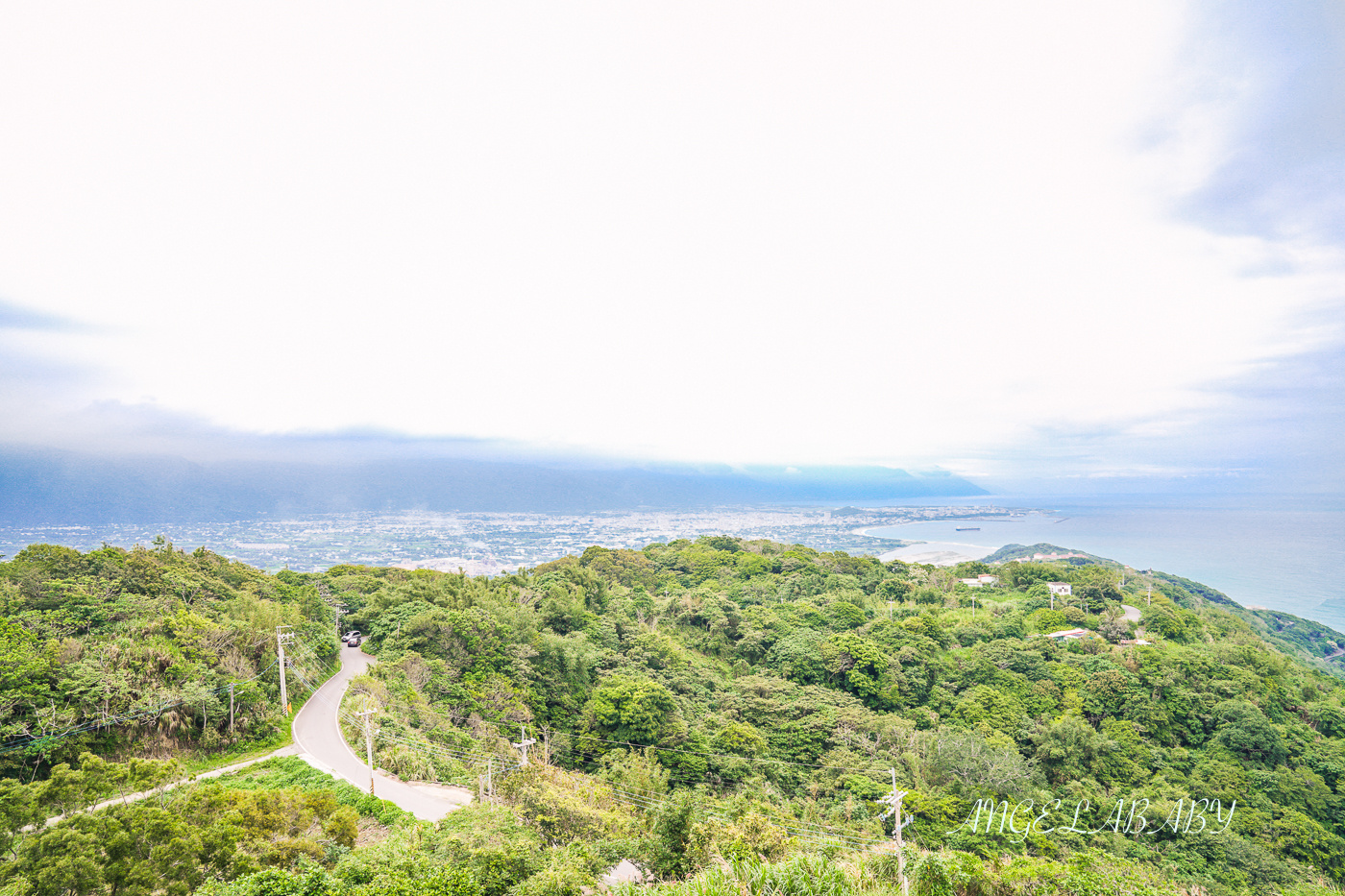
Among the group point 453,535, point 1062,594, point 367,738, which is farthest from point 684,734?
point 453,535

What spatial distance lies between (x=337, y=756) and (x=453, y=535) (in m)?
85.6

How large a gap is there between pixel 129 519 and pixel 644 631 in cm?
10089

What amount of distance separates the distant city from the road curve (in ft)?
87.2

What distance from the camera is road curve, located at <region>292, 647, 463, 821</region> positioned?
13875 millimetres

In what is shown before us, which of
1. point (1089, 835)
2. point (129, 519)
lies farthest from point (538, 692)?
point (129, 519)

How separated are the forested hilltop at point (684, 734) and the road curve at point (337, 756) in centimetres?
78

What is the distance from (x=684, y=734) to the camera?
21641mm

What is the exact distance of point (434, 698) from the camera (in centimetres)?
2050

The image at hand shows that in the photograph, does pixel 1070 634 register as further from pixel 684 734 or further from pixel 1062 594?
pixel 684 734

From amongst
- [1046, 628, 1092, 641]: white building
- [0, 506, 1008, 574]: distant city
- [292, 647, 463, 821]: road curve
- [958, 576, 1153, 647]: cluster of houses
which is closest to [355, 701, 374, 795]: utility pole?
[292, 647, 463, 821]: road curve

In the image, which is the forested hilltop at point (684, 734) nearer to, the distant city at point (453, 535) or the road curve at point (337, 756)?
the road curve at point (337, 756)

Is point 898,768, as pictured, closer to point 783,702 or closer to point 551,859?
point 783,702

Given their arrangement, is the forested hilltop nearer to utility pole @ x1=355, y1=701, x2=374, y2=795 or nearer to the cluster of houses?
utility pole @ x1=355, y1=701, x2=374, y2=795

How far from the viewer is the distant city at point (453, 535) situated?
216 ft
